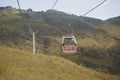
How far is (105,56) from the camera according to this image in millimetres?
59250

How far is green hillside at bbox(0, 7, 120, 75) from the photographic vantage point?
5581 centimetres

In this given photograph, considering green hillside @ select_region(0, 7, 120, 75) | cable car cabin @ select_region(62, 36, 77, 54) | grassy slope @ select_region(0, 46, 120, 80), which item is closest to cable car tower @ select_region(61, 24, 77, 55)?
cable car cabin @ select_region(62, 36, 77, 54)

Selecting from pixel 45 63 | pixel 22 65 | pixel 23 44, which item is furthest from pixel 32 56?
pixel 23 44

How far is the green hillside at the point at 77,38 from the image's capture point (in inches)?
2197

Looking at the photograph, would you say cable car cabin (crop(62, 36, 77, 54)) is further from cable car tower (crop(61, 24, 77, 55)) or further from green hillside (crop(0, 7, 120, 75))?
green hillside (crop(0, 7, 120, 75))

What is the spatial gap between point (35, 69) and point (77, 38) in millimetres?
36456

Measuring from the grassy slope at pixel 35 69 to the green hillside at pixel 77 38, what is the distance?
11225 millimetres

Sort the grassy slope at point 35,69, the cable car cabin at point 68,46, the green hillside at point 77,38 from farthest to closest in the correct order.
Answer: the green hillside at point 77,38, the grassy slope at point 35,69, the cable car cabin at point 68,46

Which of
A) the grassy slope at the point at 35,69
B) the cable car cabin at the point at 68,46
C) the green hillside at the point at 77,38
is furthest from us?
the green hillside at the point at 77,38

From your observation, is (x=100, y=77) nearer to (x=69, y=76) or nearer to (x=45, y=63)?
(x=69, y=76)

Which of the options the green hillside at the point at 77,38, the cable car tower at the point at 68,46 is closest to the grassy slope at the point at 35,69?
the green hillside at the point at 77,38

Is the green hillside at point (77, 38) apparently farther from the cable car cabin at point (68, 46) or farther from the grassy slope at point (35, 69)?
the cable car cabin at point (68, 46)

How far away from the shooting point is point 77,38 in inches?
2768

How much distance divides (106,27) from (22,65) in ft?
185
